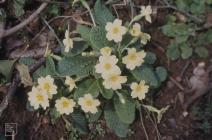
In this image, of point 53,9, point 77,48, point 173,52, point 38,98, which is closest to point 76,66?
point 77,48

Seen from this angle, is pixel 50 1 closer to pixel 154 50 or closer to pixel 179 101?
pixel 154 50

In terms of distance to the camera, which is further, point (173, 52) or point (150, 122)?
point (173, 52)

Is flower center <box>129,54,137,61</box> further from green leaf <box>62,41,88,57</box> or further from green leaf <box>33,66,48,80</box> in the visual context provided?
green leaf <box>33,66,48,80</box>

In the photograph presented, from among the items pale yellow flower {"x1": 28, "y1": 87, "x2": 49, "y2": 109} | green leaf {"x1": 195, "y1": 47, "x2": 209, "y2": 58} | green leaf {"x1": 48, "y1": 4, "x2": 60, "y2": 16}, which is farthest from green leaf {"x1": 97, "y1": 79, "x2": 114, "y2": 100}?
green leaf {"x1": 195, "y1": 47, "x2": 209, "y2": 58}

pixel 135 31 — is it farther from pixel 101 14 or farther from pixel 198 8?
pixel 198 8

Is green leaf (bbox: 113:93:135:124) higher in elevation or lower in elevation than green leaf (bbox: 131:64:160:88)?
lower

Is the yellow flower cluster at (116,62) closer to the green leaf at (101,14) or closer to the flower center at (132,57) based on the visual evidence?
the flower center at (132,57)
